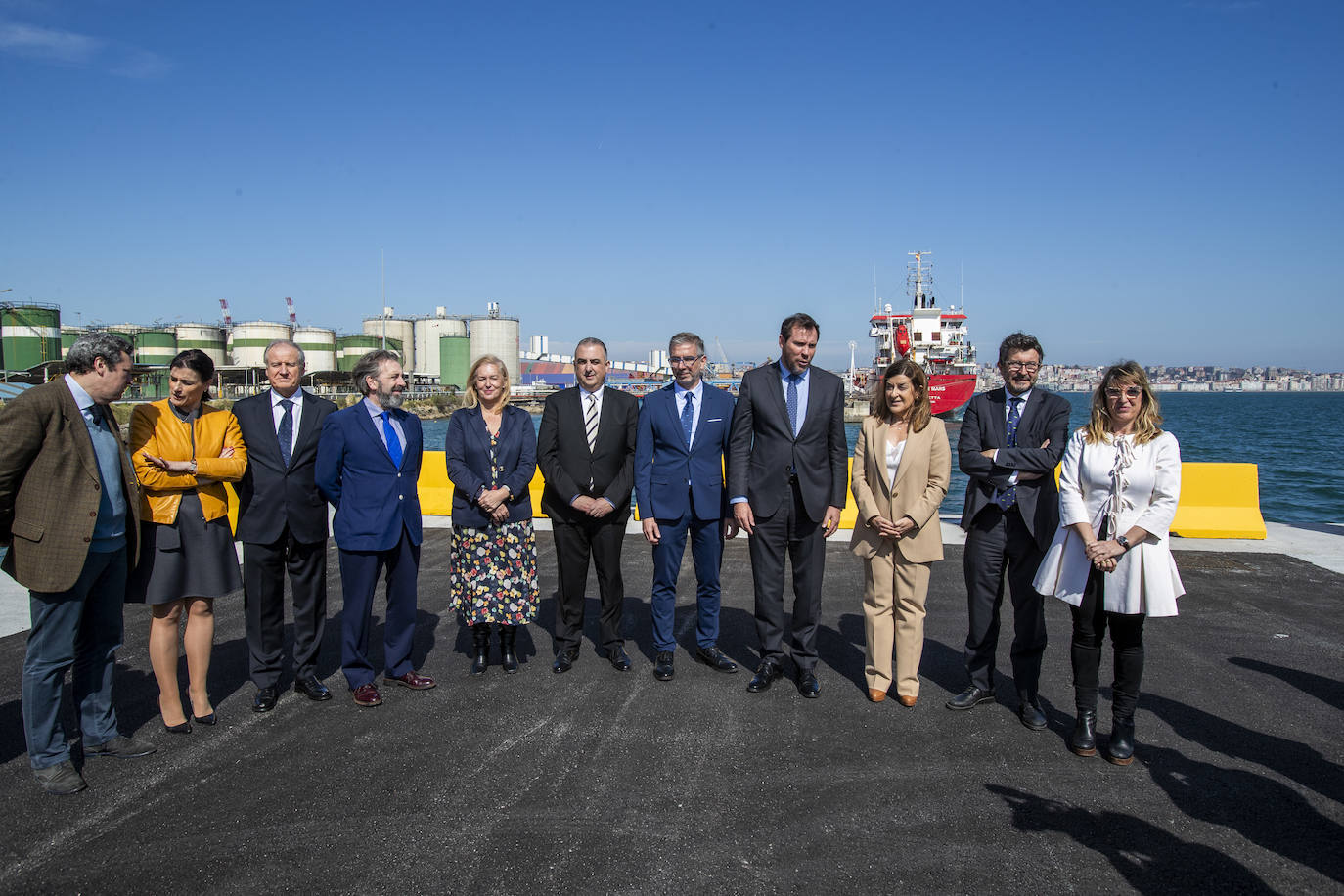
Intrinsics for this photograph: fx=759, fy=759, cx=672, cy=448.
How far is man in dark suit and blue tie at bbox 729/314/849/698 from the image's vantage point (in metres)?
4.43

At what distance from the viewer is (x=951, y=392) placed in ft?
170

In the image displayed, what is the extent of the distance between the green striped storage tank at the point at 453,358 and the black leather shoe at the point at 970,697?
72218mm

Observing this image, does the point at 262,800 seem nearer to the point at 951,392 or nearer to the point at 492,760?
the point at 492,760

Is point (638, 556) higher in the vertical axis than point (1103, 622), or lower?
lower

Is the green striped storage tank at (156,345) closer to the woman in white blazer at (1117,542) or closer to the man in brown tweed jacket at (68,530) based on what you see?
the man in brown tweed jacket at (68,530)

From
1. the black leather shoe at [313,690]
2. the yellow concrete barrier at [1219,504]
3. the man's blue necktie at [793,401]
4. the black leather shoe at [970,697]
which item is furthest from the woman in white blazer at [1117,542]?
the yellow concrete barrier at [1219,504]

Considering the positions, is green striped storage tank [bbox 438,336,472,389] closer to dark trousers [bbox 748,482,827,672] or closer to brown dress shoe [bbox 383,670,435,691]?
brown dress shoe [bbox 383,670,435,691]

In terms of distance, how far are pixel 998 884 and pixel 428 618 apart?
14.6 feet

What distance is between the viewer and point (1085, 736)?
11.8 ft

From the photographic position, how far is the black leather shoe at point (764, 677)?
439 centimetres

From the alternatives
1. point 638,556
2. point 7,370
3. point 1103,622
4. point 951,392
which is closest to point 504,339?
point 7,370

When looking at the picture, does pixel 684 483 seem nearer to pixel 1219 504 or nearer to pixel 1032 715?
pixel 1032 715

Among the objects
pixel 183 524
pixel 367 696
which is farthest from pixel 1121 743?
pixel 183 524

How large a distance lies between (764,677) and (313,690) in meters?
2.55
